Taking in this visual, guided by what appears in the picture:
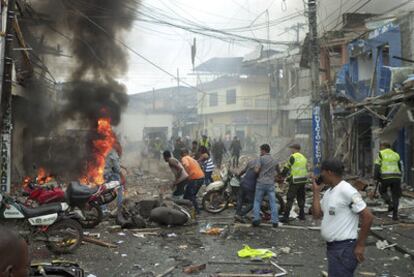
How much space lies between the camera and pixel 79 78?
57.0 feet

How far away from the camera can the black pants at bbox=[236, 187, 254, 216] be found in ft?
31.2

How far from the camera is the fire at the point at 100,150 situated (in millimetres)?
14445

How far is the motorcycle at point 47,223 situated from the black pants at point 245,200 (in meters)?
3.67

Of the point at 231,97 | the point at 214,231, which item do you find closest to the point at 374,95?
the point at 214,231

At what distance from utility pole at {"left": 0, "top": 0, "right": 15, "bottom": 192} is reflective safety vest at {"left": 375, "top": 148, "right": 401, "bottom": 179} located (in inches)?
326

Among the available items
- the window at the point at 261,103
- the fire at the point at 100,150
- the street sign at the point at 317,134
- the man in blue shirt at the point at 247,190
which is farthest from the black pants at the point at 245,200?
the window at the point at 261,103

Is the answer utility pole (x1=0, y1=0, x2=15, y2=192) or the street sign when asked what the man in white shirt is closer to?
utility pole (x1=0, y1=0, x2=15, y2=192)

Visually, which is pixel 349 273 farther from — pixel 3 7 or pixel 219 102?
pixel 219 102

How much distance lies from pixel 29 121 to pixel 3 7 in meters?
4.77

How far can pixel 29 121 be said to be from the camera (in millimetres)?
17000

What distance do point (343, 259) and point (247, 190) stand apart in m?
5.56

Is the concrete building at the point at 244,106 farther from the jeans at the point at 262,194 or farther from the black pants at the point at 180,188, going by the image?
the jeans at the point at 262,194

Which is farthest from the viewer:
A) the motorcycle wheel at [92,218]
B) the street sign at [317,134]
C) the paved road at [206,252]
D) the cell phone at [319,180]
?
the street sign at [317,134]

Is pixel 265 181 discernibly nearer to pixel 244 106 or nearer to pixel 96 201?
pixel 96 201
